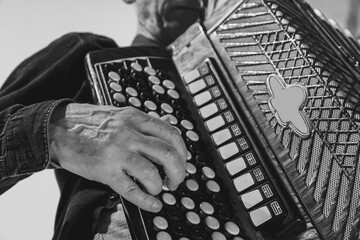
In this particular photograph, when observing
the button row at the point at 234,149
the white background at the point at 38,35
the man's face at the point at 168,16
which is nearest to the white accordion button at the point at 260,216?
the button row at the point at 234,149

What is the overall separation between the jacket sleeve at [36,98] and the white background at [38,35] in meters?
0.53

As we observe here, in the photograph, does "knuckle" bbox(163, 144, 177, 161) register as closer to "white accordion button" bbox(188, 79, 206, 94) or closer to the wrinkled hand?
the wrinkled hand

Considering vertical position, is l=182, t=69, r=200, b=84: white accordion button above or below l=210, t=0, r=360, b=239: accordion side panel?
above

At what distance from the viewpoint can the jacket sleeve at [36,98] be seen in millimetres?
759

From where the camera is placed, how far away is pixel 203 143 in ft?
2.82

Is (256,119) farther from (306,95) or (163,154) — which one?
(163,154)

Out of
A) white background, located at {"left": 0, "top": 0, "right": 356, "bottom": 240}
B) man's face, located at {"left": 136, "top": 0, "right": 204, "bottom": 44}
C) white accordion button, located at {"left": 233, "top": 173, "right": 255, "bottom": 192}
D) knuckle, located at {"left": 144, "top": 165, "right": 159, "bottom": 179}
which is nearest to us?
knuckle, located at {"left": 144, "top": 165, "right": 159, "bottom": 179}

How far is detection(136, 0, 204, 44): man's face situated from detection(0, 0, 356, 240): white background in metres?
0.40

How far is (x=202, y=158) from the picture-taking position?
835 mm

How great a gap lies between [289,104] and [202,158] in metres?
0.16

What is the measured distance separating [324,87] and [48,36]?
1.17m

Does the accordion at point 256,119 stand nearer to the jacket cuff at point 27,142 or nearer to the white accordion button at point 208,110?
the white accordion button at point 208,110

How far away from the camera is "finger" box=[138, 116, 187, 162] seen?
691mm

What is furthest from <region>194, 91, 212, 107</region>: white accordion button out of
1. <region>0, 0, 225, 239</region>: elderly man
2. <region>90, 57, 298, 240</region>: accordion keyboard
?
<region>0, 0, 225, 239</region>: elderly man
